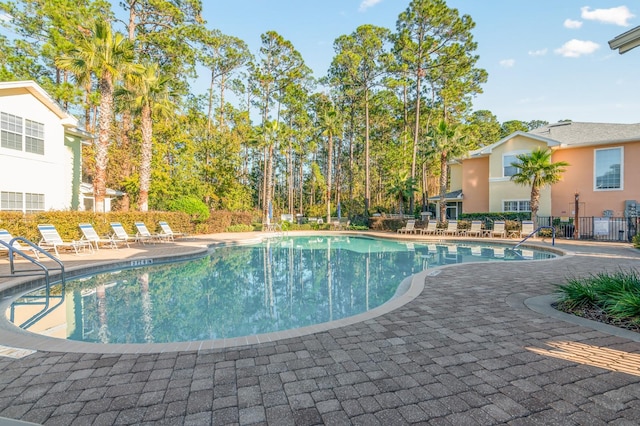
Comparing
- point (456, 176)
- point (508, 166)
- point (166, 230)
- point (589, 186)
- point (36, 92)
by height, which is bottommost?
point (166, 230)

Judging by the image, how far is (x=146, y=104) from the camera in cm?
1666

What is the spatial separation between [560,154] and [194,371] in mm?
23906

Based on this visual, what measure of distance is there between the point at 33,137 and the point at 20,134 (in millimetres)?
504

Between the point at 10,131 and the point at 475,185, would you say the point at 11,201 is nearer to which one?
the point at 10,131

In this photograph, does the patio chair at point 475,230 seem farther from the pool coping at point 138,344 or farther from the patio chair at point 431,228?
the pool coping at point 138,344

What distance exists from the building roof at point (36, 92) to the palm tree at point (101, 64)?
146 cm

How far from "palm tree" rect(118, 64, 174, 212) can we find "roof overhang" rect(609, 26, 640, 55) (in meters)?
17.7

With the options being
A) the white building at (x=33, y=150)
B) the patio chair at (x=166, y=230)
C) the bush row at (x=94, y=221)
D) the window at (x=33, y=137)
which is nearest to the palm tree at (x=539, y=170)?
the bush row at (x=94, y=221)

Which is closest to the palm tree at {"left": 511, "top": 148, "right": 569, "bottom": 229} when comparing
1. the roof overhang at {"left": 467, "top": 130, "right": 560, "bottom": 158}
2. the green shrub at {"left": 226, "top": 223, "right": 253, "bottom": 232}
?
the roof overhang at {"left": 467, "top": 130, "right": 560, "bottom": 158}

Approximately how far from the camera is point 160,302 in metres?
6.41

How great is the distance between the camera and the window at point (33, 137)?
13688 mm

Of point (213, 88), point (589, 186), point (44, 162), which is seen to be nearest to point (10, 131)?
point (44, 162)

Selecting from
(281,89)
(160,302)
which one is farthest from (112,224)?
(281,89)

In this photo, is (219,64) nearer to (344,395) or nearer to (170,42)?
(170,42)
